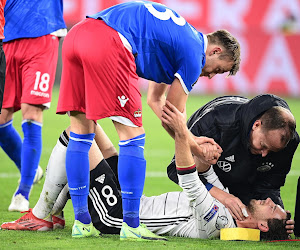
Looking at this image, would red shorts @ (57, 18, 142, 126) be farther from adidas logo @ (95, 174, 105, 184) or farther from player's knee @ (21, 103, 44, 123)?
player's knee @ (21, 103, 44, 123)

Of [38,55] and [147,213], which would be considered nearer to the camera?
[147,213]

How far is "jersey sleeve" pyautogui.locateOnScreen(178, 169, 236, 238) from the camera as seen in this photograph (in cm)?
386

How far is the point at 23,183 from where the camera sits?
5246mm

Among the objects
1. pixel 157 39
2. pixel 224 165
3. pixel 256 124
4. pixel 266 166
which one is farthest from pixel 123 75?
pixel 266 166

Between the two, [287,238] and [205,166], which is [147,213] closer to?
[205,166]

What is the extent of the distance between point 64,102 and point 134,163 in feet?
1.89

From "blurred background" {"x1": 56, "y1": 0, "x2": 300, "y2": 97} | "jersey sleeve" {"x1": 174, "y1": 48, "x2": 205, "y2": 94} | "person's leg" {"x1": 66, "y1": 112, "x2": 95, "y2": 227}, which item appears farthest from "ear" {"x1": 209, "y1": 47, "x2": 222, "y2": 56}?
"blurred background" {"x1": 56, "y1": 0, "x2": 300, "y2": 97}

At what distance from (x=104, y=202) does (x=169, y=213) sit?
0.42 meters

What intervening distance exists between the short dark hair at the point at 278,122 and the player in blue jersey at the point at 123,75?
46 centimetres

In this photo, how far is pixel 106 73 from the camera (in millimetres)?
3707

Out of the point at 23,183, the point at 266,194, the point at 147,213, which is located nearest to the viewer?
the point at 147,213


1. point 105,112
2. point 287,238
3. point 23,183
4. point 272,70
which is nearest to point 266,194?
point 287,238

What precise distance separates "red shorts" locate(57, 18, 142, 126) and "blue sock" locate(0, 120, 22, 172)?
2.13m

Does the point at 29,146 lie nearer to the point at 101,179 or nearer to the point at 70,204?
the point at 70,204
